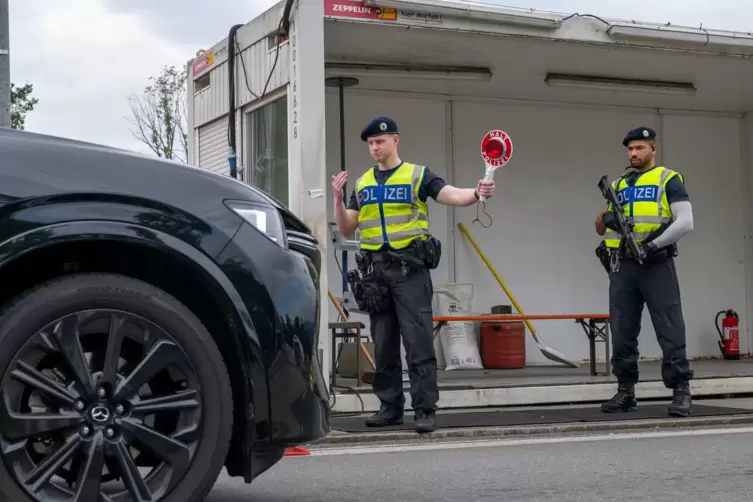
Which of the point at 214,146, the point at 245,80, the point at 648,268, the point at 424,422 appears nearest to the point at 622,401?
the point at 648,268

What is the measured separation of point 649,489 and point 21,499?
2.77m

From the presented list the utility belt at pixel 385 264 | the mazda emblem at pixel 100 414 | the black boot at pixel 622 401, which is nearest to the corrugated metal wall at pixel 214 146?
the utility belt at pixel 385 264

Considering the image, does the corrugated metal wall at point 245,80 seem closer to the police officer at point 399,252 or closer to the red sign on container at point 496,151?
the police officer at point 399,252

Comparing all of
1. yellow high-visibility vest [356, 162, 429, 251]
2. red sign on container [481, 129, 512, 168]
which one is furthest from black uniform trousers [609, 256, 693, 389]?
yellow high-visibility vest [356, 162, 429, 251]

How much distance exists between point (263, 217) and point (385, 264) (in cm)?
332

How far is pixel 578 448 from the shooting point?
6.13 meters

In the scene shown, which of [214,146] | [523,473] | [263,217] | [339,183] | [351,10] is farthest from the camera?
[214,146]

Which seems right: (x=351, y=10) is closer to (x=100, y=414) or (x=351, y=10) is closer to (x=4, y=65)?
(x=4, y=65)

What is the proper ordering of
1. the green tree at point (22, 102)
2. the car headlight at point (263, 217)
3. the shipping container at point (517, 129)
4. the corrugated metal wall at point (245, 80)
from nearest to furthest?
1. the car headlight at point (263, 217)
2. the shipping container at point (517, 129)
3. the corrugated metal wall at point (245, 80)
4. the green tree at point (22, 102)

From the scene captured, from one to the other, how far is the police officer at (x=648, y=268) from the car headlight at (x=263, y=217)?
4575 mm

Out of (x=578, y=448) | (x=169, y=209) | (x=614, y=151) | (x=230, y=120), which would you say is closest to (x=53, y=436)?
(x=169, y=209)

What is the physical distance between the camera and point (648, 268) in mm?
7672

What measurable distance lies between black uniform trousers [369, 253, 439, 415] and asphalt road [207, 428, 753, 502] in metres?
0.56

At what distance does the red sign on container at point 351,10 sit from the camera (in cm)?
808
